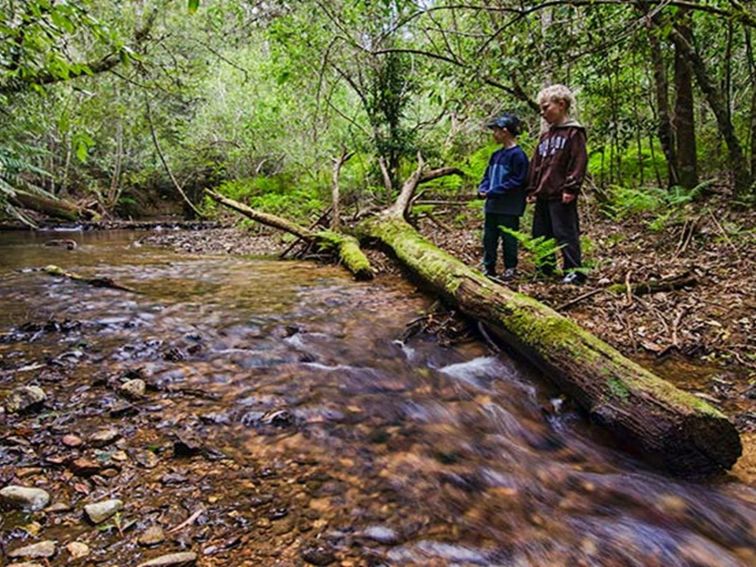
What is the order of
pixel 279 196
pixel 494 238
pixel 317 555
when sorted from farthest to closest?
1. pixel 279 196
2. pixel 494 238
3. pixel 317 555

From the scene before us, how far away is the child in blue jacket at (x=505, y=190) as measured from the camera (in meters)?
5.79

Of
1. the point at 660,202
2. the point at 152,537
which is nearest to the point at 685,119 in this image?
the point at 660,202

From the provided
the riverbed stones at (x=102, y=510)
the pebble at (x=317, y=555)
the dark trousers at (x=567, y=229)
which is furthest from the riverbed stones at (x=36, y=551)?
the dark trousers at (x=567, y=229)

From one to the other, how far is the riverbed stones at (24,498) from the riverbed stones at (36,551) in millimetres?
264

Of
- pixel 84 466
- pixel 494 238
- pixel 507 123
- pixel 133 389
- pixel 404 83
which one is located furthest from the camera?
pixel 404 83

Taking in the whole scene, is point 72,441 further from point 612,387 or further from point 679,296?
point 679,296

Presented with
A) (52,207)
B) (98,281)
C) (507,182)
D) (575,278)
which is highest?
(507,182)

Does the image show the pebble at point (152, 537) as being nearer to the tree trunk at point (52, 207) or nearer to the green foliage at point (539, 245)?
the green foliage at point (539, 245)

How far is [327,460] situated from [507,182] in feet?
14.0

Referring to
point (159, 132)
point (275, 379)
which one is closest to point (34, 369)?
point (275, 379)

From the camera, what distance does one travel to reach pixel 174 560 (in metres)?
1.81

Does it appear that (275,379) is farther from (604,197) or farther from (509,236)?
(604,197)

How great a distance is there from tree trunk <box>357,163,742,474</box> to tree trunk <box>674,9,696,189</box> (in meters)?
6.05

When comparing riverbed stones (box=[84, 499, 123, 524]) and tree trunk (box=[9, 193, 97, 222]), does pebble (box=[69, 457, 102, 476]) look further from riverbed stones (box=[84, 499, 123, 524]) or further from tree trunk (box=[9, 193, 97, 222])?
tree trunk (box=[9, 193, 97, 222])
